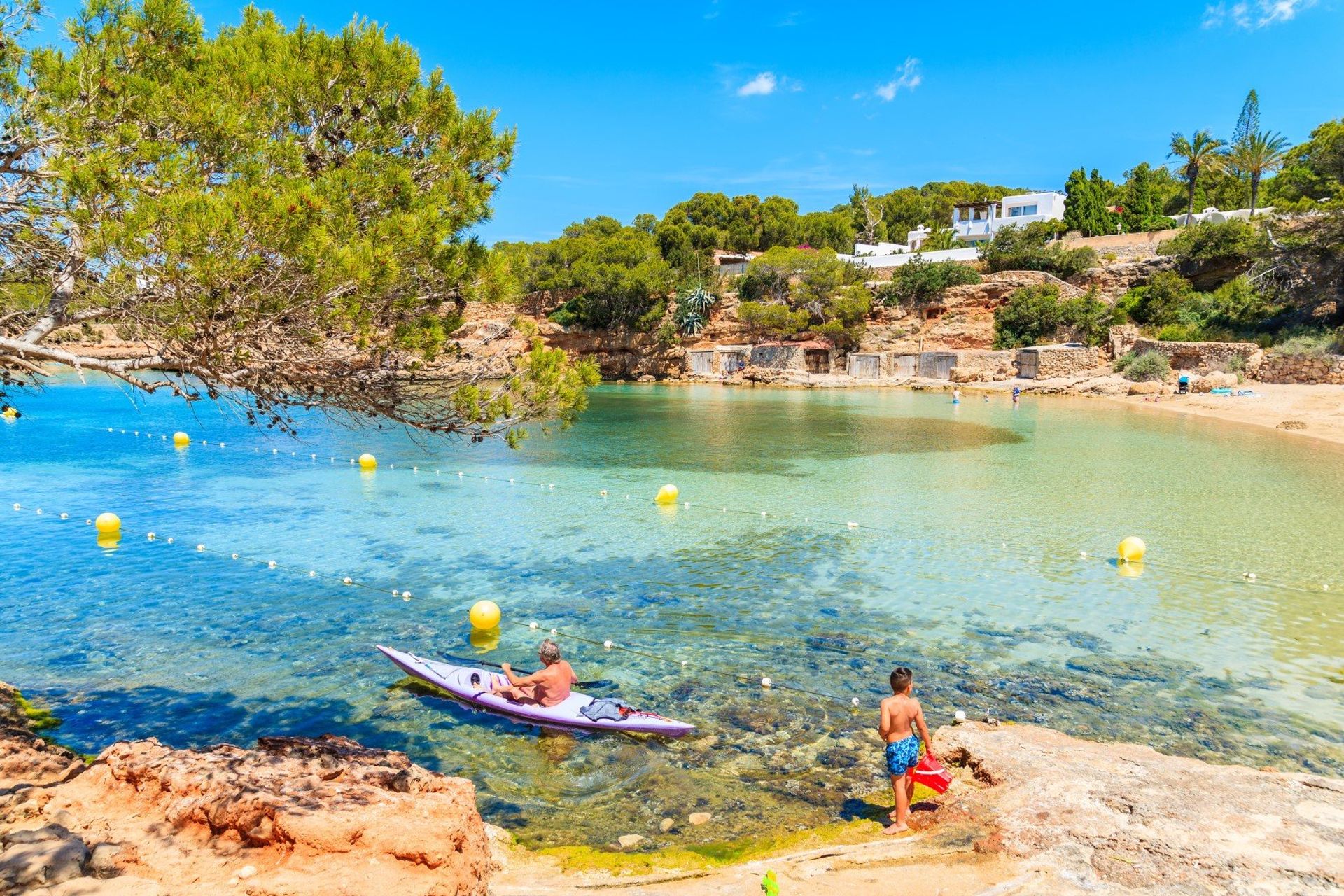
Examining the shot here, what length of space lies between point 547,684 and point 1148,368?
1752 inches

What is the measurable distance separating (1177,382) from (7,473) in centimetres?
4735

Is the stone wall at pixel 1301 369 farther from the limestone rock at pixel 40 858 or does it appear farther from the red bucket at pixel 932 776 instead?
the limestone rock at pixel 40 858

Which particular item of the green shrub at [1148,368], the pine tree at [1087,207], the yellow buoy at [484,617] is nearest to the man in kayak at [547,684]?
the yellow buoy at [484,617]

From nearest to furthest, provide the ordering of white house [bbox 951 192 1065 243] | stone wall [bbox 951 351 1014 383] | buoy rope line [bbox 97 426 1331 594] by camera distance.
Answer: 1. buoy rope line [bbox 97 426 1331 594]
2. stone wall [bbox 951 351 1014 383]
3. white house [bbox 951 192 1065 243]

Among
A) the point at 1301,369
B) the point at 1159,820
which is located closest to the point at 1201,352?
the point at 1301,369

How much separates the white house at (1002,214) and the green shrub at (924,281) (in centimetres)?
1296

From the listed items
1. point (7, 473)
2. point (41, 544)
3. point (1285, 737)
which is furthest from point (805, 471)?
point (7, 473)

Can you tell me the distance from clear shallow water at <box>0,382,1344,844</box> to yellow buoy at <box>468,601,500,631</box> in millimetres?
290

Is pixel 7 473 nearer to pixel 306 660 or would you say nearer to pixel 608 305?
pixel 306 660

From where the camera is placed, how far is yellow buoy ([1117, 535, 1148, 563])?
42.3ft

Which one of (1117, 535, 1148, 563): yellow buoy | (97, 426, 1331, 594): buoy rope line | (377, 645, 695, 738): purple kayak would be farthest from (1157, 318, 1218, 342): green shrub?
(377, 645, 695, 738): purple kayak

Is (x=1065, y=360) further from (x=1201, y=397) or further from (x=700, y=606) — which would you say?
(x=700, y=606)

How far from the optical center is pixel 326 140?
6.32 m

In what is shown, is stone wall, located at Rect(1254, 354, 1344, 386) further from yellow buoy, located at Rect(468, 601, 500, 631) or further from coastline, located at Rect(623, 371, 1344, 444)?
yellow buoy, located at Rect(468, 601, 500, 631)
